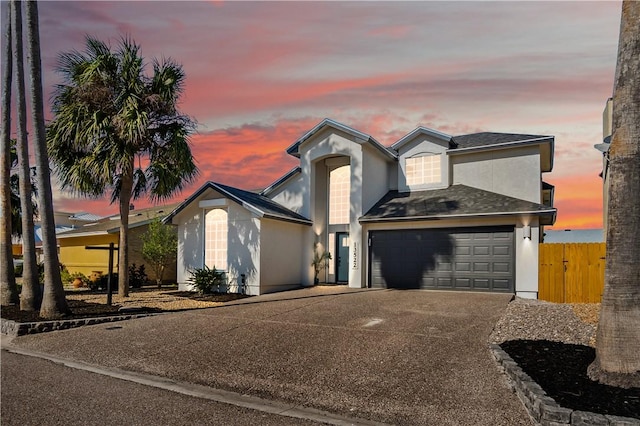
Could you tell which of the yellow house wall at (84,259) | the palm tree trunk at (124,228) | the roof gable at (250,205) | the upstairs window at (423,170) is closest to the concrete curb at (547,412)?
the roof gable at (250,205)

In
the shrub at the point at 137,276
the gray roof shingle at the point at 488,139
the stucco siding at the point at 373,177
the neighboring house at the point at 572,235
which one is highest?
the gray roof shingle at the point at 488,139

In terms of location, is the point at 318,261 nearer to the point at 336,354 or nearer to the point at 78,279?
the point at 336,354

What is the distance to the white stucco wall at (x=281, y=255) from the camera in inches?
637

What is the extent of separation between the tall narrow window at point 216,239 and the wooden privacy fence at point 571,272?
11.5 meters

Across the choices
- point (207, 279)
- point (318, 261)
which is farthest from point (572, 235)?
point (207, 279)

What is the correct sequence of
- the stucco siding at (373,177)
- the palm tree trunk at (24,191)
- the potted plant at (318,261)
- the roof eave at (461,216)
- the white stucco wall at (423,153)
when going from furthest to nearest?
the potted plant at (318,261)
the white stucco wall at (423,153)
the stucco siding at (373,177)
the roof eave at (461,216)
the palm tree trunk at (24,191)

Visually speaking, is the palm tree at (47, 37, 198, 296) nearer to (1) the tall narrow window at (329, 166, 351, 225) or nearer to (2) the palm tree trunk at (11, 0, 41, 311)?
(2) the palm tree trunk at (11, 0, 41, 311)

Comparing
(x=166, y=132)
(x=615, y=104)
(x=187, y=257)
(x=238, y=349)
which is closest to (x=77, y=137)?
(x=166, y=132)

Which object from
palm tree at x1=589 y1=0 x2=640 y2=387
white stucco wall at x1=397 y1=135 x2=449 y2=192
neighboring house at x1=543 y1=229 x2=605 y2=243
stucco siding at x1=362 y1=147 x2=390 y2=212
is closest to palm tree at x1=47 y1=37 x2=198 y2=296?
stucco siding at x1=362 y1=147 x2=390 y2=212

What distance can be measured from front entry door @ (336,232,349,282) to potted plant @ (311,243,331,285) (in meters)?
0.49

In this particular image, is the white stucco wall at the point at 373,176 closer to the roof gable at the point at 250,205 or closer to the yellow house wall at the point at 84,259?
the roof gable at the point at 250,205

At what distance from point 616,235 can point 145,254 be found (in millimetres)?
18409

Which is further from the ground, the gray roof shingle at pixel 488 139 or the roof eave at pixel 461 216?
the gray roof shingle at pixel 488 139

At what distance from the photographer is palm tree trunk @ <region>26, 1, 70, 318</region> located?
11148 millimetres
